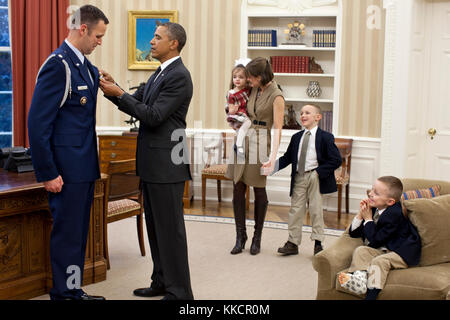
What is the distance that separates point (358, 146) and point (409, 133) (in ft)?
2.04

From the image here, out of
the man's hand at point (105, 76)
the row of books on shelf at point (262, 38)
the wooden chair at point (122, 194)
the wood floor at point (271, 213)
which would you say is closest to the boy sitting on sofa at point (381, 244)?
the man's hand at point (105, 76)

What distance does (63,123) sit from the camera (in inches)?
126

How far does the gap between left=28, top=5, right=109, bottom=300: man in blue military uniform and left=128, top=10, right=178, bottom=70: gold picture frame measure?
3.81m

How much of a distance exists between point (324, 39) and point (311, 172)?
97.0 inches

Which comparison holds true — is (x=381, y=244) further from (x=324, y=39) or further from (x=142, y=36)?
(x=142, y=36)

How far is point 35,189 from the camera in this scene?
358cm

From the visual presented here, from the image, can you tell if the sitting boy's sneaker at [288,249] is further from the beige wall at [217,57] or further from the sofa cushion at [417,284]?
the beige wall at [217,57]

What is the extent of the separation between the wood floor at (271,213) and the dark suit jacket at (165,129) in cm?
296

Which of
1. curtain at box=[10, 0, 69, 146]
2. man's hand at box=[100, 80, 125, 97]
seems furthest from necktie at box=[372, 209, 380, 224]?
curtain at box=[10, 0, 69, 146]

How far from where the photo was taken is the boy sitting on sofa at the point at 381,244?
3105 millimetres

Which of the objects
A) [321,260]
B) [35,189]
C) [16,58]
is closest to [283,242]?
[321,260]

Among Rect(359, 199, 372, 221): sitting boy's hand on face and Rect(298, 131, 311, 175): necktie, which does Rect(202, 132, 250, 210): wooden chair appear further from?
Rect(359, 199, 372, 221): sitting boy's hand on face

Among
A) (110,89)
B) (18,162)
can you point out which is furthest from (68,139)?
(18,162)

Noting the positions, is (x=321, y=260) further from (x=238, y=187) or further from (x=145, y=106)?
(x=238, y=187)
